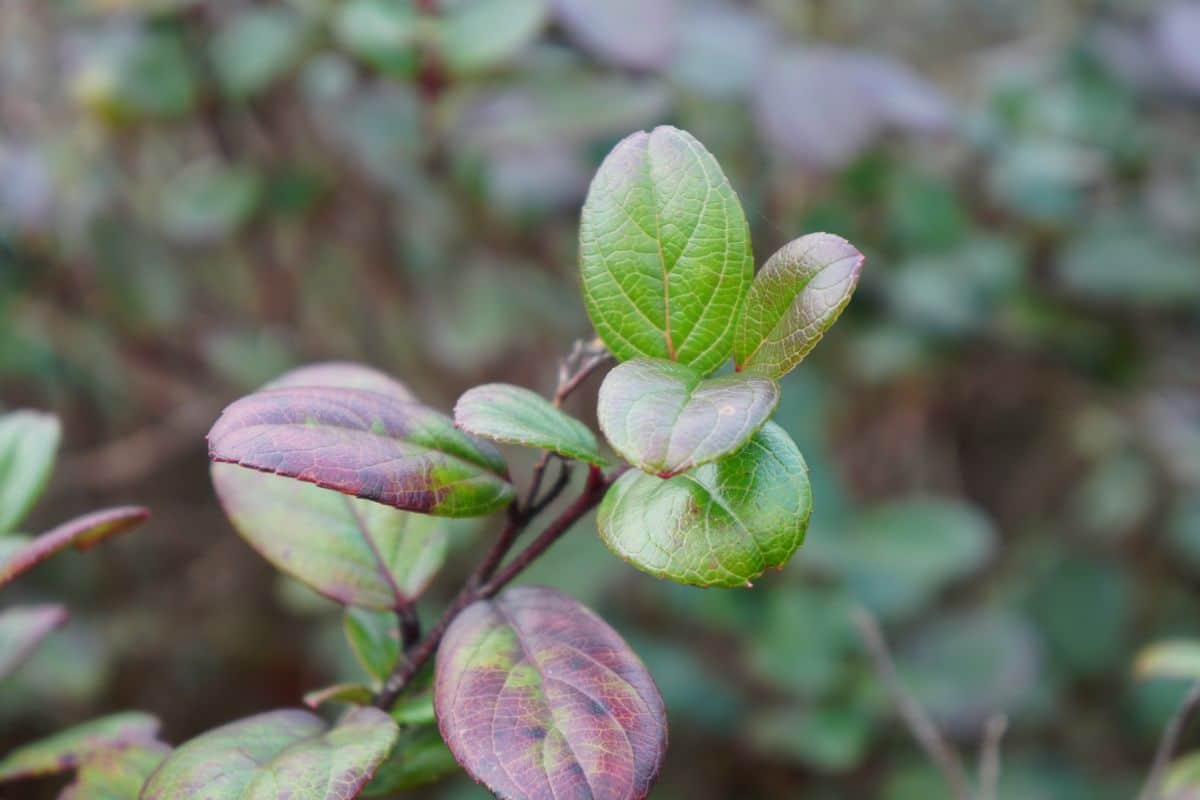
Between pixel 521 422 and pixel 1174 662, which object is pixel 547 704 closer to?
pixel 521 422

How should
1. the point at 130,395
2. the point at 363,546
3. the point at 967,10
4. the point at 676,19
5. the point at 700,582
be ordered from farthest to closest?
the point at 967,10 → the point at 130,395 → the point at 676,19 → the point at 363,546 → the point at 700,582

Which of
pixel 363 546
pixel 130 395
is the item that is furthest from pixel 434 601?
pixel 363 546

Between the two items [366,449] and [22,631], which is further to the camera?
[22,631]

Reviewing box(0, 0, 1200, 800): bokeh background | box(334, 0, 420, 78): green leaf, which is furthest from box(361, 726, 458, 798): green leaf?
box(334, 0, 420, 78): green leaf

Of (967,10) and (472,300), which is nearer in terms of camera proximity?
(472,300)

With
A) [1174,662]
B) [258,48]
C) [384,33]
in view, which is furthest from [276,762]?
[258,48]

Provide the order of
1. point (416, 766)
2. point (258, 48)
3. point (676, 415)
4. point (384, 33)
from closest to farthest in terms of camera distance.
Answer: point (676, 415), point (416, 766), point (384, 33), point (258, 48)

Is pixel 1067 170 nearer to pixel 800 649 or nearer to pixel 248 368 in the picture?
pixel 800 649
